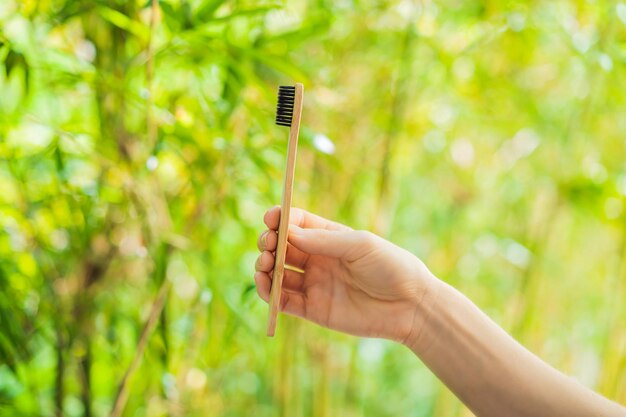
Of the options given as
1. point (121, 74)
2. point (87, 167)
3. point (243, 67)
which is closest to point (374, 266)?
point (243, 67)

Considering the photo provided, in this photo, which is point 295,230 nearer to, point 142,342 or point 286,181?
point 286,181

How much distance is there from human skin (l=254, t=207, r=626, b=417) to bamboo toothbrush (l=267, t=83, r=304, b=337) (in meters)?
0.02

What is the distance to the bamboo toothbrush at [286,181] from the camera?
513mm

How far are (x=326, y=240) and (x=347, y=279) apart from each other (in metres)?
0.10

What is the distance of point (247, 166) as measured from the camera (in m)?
1.00

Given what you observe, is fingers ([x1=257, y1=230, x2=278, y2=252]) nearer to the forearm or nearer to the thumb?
the thumb

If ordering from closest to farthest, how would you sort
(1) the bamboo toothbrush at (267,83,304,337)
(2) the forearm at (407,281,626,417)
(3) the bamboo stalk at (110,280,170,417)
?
(1) the bamboo toothbrush at (267,83,304,337) < (2) the forearm at (407,281,626,417) < (3) the bamboo stalk at (110,280,170,417)

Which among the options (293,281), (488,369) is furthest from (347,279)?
(488,369)

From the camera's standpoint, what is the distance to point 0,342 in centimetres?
74

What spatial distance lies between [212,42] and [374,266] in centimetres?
35

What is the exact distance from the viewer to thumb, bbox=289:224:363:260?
0.60 metres

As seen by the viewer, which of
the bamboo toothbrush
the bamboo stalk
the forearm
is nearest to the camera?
the bamboo toothbrush

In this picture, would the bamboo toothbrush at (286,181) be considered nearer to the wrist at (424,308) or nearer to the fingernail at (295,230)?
the fingernail at (295,230)

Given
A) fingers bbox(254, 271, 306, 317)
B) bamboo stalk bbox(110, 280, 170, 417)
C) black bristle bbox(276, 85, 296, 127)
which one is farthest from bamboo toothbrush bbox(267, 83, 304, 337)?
bamboo stalk bbox(110, 280, 170, 417)
